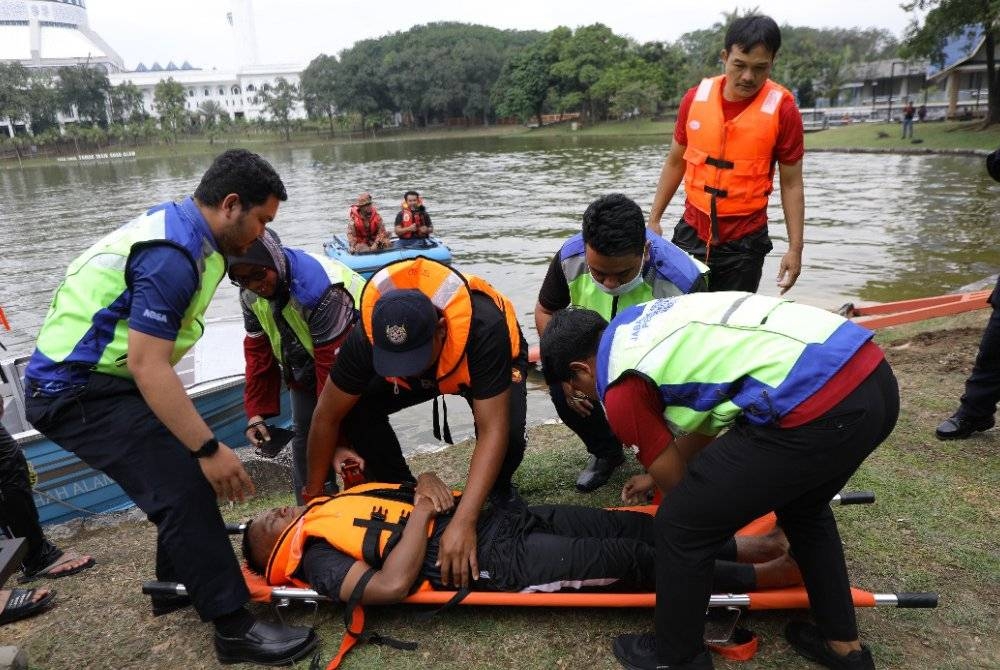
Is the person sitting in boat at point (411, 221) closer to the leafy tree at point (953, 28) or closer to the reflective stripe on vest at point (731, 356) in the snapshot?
the reflective stripe on vest at point (731, 356)

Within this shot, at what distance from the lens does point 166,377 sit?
235 centimetres

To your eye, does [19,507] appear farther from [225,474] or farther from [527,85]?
[527,85]

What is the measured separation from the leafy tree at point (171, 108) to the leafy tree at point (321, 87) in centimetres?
1408

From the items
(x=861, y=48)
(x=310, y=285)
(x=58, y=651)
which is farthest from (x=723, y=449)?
(x=861, y=48)

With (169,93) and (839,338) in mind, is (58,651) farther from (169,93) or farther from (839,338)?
(169,93)

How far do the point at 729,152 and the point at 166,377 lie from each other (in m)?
3.28

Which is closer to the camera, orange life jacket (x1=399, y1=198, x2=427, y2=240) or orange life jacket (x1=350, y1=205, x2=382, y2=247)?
orange life jacket (x1=350, y1=205, x2=382, y2=247)

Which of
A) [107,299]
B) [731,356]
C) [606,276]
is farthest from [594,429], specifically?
[107,299]

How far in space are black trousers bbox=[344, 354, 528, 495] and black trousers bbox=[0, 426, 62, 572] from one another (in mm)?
1779

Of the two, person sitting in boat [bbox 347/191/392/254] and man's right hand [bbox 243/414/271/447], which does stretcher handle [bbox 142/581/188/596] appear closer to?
man's right hand [bbox 243/414/271/447]

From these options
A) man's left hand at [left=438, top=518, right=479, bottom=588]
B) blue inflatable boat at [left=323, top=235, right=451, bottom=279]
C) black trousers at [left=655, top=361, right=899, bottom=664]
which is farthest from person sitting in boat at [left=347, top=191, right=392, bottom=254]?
black trousers at [left=655, top=361, right=899, bottom=664]

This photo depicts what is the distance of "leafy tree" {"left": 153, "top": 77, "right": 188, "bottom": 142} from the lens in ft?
234

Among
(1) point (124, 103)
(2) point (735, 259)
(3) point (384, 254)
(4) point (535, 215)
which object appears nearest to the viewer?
(2) point (735, 259)

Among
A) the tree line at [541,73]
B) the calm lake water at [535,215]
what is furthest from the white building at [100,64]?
the calm lake water at [535,215]
